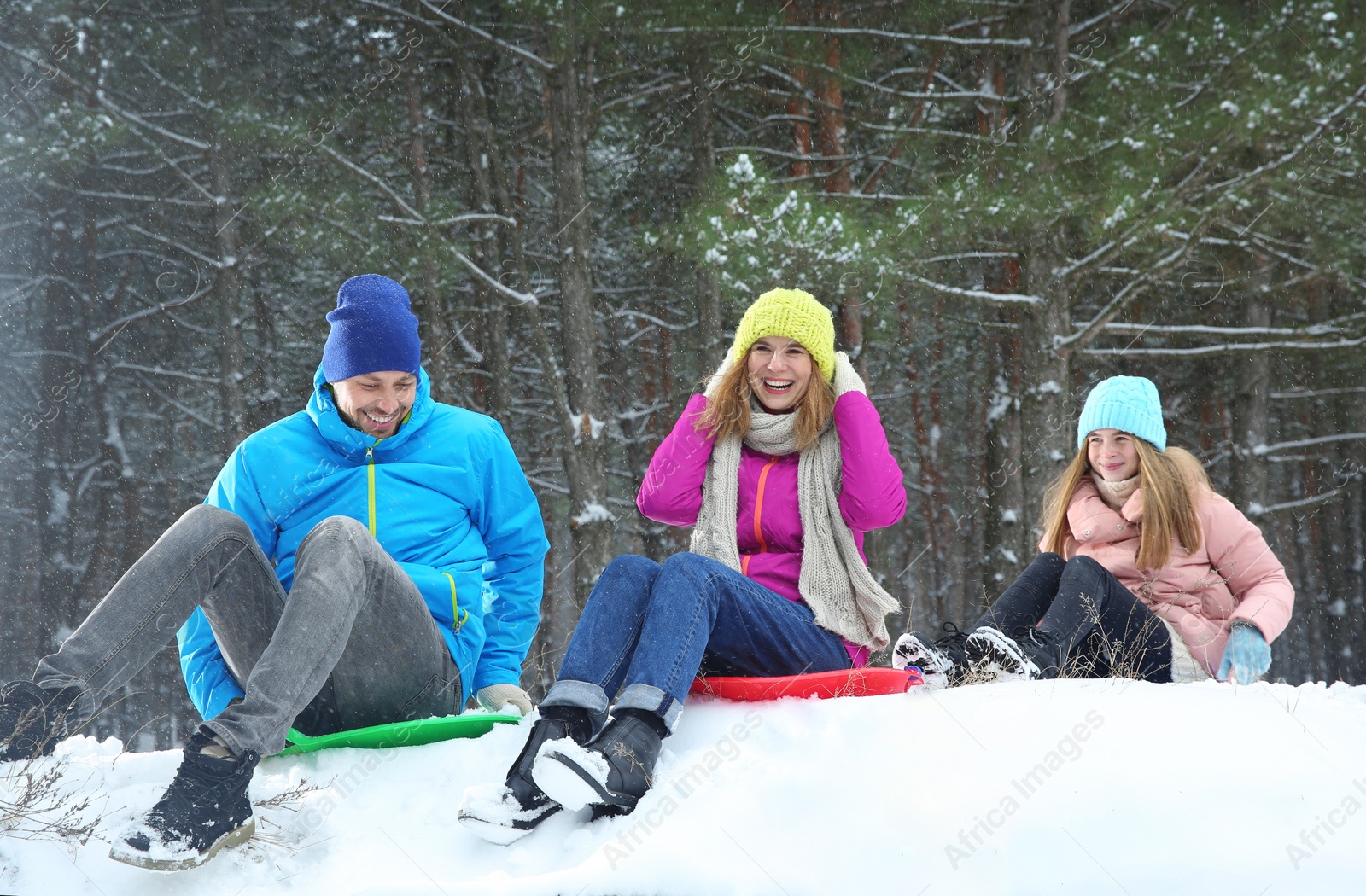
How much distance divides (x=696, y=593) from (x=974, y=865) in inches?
35.0

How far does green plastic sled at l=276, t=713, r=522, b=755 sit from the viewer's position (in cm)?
271

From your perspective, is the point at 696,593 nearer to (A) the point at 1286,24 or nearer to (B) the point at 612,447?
(A) the point at 1286,24

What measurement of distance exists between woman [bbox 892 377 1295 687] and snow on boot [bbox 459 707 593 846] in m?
1.08

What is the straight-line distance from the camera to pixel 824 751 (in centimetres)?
241

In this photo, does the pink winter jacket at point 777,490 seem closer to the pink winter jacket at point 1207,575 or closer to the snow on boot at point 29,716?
the pink winter jacket at point 1207,575

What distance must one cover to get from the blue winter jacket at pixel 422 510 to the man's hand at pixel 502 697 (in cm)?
4

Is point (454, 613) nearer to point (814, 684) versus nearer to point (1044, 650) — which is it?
point (814, 684)

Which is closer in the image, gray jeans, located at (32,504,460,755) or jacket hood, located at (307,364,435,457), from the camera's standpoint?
gray jeans, located at (32,504,460,755)

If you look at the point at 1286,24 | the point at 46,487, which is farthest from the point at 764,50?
the point at 46,487

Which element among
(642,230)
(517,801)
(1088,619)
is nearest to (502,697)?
(517,801)

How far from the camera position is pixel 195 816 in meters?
2.03

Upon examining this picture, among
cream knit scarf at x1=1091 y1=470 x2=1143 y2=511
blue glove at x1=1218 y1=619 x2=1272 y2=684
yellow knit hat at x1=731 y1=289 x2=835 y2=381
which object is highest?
yellow knit hat at x1=731 y1=289 x2=835 y2=381

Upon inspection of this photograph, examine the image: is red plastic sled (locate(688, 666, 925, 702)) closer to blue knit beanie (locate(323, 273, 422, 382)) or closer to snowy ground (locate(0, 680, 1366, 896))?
snowy ground (locate(0, 680, 1366, 896))

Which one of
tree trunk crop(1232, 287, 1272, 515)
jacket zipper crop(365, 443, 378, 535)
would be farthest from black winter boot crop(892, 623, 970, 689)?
tree trunk crop(1232, 287, 1272, 515)
